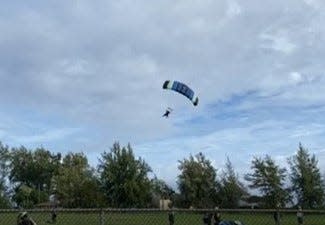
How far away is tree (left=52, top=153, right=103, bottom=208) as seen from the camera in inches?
3354

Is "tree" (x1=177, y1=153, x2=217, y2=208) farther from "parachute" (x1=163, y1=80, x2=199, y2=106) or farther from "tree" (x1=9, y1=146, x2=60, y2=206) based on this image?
"parachute" (x1=163, y1=80, x2=199, y2=106)

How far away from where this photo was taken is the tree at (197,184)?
88188 mm

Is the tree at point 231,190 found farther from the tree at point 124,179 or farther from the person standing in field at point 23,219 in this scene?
the person standing in field at point 23,219

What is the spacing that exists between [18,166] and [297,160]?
79772mm

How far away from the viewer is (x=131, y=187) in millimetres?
82938

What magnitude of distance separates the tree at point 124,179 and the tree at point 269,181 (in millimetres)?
14025

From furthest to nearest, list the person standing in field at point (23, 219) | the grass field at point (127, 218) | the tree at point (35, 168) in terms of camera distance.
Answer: the tree at point (35, 168) → the grass field at point (127, 218) → the person standing in field at point (23, 219)

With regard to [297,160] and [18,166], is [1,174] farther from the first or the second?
[297,160]

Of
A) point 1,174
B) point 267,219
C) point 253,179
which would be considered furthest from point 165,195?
point 267,219

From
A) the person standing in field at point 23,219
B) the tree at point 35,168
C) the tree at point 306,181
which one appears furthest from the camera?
the tree at point 35,168

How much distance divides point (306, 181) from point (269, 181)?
5.23 meters

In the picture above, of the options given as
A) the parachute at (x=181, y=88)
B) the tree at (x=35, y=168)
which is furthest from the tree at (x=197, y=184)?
the parachute at (x=181, y=88)

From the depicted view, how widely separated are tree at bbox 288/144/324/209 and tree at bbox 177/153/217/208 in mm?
12310

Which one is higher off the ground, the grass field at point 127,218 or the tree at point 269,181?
the tree at point 269,181
